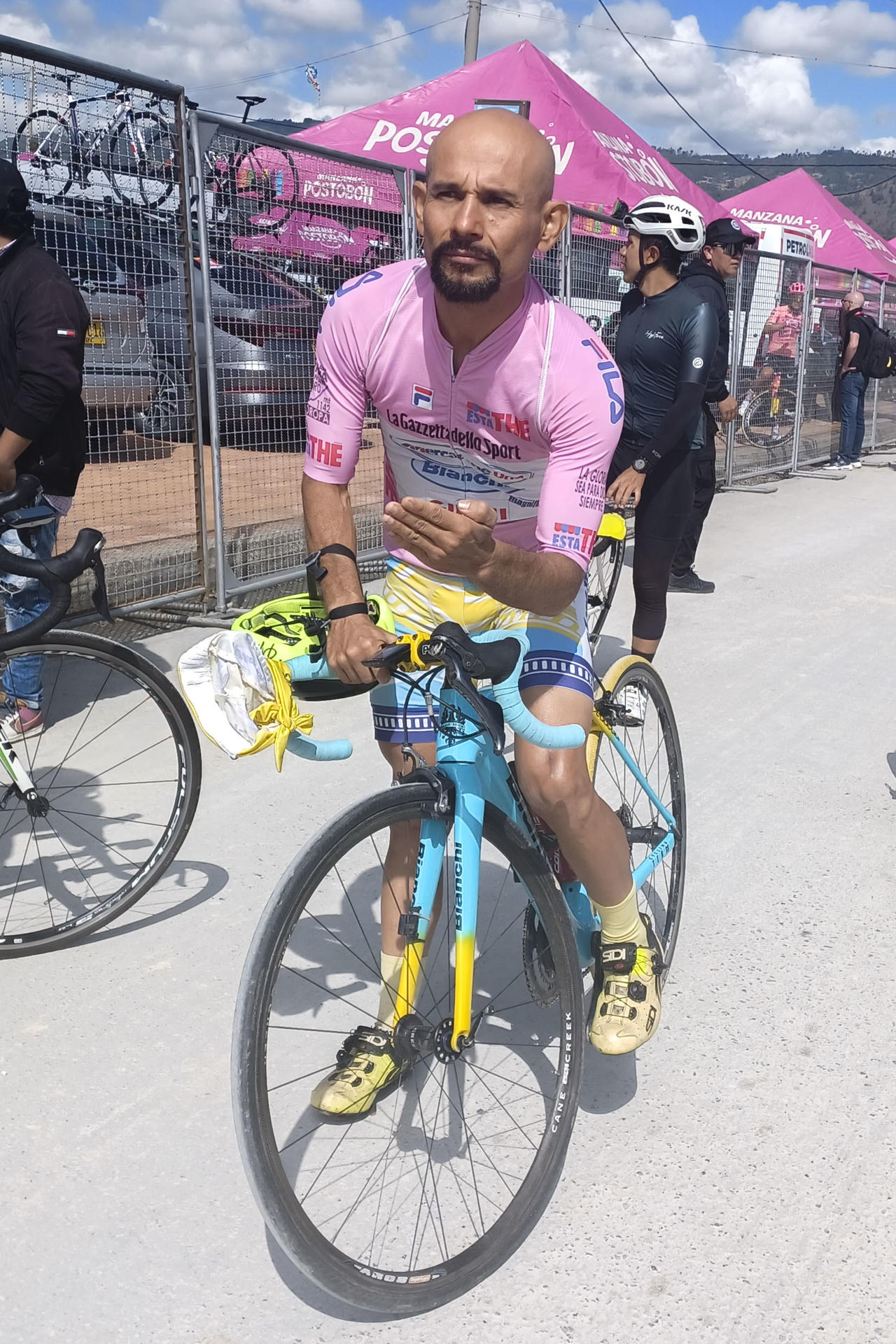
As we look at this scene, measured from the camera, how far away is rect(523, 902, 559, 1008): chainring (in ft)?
8.40

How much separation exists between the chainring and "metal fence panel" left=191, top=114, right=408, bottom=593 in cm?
422

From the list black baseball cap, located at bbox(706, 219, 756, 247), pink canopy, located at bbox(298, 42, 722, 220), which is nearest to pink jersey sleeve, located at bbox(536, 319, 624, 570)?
black baseball cap, located at bbox(706, 219, 756, 247)

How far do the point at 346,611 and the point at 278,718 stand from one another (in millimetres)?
327

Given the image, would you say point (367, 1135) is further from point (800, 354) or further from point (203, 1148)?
point (800, 354)

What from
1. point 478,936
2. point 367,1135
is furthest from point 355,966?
point 367,1135

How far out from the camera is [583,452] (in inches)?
94.2

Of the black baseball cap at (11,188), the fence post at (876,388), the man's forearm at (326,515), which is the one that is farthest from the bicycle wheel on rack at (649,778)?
the fence post at (876,388)

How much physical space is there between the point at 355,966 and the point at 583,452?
5.49ft

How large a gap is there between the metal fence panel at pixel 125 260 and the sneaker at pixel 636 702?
143 inches

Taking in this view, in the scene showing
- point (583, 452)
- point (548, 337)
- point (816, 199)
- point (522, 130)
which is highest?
point (816, 199)

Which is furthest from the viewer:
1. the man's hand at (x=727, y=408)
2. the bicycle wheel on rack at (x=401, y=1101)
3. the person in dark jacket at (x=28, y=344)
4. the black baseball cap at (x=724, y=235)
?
the man's hand at (x=727, y=408)

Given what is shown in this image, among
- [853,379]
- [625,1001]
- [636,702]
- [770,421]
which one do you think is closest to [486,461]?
[636,702]

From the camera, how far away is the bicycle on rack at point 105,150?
519 centimetres

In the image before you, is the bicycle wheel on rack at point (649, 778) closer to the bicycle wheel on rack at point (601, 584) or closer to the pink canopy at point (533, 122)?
the bicycle wheel on rack at point (601, 584)
